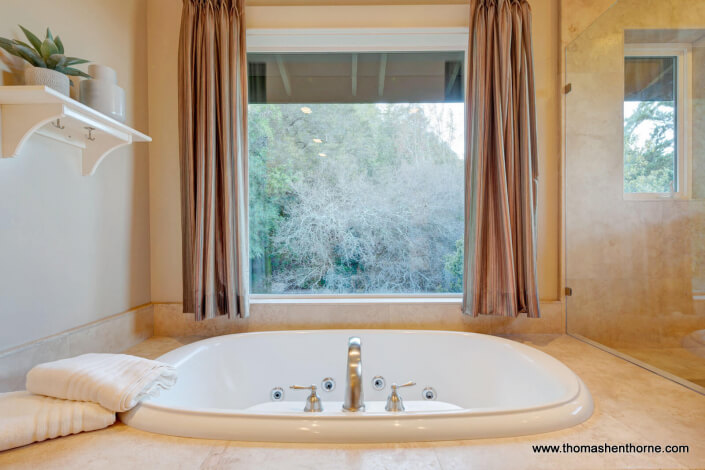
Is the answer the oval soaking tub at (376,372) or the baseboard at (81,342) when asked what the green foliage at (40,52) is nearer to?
the baseboard at (81,342)

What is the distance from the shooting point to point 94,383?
100cm

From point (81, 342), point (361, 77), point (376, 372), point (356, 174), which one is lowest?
point (376, 372)

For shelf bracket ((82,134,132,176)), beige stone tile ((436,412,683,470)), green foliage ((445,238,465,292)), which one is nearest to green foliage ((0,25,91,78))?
shelf bracket ((82,134,132,176))

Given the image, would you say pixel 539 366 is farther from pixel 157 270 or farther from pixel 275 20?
pixel 275 20

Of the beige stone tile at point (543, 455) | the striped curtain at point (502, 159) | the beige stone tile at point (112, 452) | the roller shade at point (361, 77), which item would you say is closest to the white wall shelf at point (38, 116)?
the beige stone tile at point (112, 452)

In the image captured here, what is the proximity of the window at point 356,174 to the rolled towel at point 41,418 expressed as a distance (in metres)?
1.12

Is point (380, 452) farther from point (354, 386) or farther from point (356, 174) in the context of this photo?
point (356, 174)

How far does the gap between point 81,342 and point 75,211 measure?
0.51m

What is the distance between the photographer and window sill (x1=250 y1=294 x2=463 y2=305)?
1.92 metres

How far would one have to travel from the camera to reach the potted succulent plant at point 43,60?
107 centimetres

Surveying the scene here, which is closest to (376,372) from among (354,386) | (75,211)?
(354,386)

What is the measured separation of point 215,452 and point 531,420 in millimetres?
815

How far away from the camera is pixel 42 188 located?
1.26 metres

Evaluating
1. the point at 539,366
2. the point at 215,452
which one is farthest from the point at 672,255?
the point at 215,452
